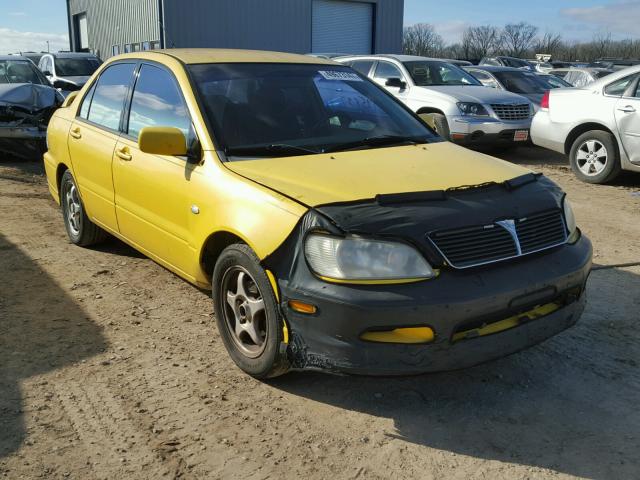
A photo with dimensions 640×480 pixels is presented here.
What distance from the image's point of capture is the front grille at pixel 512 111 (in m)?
10.0

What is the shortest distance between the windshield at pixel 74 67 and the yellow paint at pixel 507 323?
17.0 m

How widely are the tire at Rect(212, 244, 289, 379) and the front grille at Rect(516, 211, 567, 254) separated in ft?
3.93

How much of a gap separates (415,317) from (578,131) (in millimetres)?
6857

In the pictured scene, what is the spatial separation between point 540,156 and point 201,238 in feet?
29.1

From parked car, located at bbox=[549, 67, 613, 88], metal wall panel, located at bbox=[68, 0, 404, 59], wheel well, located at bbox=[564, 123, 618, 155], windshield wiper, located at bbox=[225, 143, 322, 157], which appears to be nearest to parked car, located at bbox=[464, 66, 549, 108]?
wheel well, located at bbox=[564, 123, 618, 155]

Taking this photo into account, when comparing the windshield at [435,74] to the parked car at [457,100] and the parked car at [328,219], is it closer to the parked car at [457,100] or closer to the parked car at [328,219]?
the parked car at [457,100]

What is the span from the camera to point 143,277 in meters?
4.81

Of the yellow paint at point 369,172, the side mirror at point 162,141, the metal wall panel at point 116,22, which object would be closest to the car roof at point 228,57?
the side mirror at point 162,141

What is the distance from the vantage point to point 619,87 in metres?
7.91

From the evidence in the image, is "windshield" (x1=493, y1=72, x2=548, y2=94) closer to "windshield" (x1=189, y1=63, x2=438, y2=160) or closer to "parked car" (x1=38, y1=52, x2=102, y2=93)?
"windshield" (x1=189, y1=63, x2=438, y2=160)

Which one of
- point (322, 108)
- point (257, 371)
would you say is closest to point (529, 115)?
point (322, 108)

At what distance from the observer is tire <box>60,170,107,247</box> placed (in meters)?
5.32

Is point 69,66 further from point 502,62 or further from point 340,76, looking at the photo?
point 340,76

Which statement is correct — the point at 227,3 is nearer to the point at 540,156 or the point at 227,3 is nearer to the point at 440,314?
the point at 540,156
